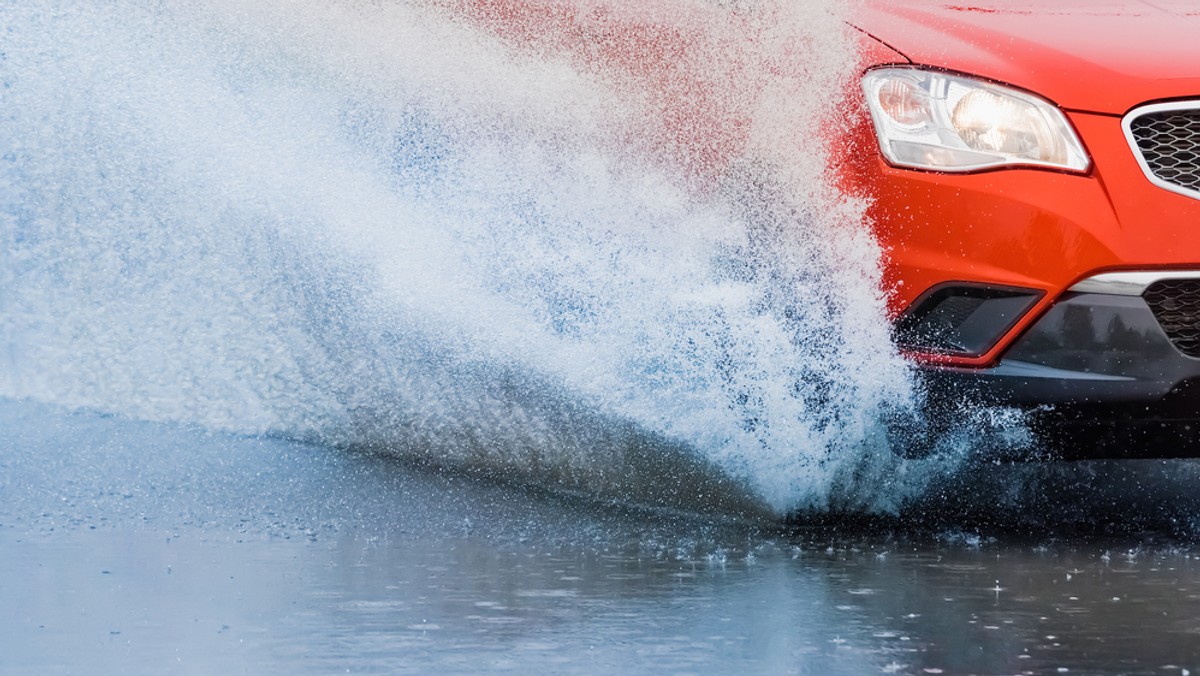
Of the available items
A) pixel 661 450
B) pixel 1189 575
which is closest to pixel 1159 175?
pixel 1189 575

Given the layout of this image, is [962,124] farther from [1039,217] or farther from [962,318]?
[962,318]

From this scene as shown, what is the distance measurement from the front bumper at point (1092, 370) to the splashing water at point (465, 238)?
9.1 inches

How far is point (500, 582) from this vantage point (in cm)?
→ 473

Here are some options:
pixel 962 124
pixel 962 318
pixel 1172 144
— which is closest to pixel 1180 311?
pixel 1172 144

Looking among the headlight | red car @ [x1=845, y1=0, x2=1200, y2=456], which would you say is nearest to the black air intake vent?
red car @ [x1=845, y1=0, x2=1200, y2=456]

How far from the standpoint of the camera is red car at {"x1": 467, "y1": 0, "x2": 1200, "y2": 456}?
5.01 metres

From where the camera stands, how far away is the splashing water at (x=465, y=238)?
526 cm

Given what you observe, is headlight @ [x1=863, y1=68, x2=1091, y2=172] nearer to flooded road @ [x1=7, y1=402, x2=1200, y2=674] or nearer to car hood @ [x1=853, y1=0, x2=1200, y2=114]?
car hood @ [x1=853, y1=0, x2=1200, y2=114]

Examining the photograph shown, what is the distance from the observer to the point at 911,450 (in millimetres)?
5246

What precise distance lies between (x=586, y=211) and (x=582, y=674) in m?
2.20

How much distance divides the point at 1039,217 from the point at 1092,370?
39 cm

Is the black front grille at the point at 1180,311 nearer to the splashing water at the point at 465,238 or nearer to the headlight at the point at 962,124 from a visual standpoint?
the headlight at the point at 962,124

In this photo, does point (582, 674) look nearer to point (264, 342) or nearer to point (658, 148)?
point (658, 148)

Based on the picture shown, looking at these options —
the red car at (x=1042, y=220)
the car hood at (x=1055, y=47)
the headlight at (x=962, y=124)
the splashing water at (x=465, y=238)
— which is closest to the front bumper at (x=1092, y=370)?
the red car at (x=1042, y=220)
